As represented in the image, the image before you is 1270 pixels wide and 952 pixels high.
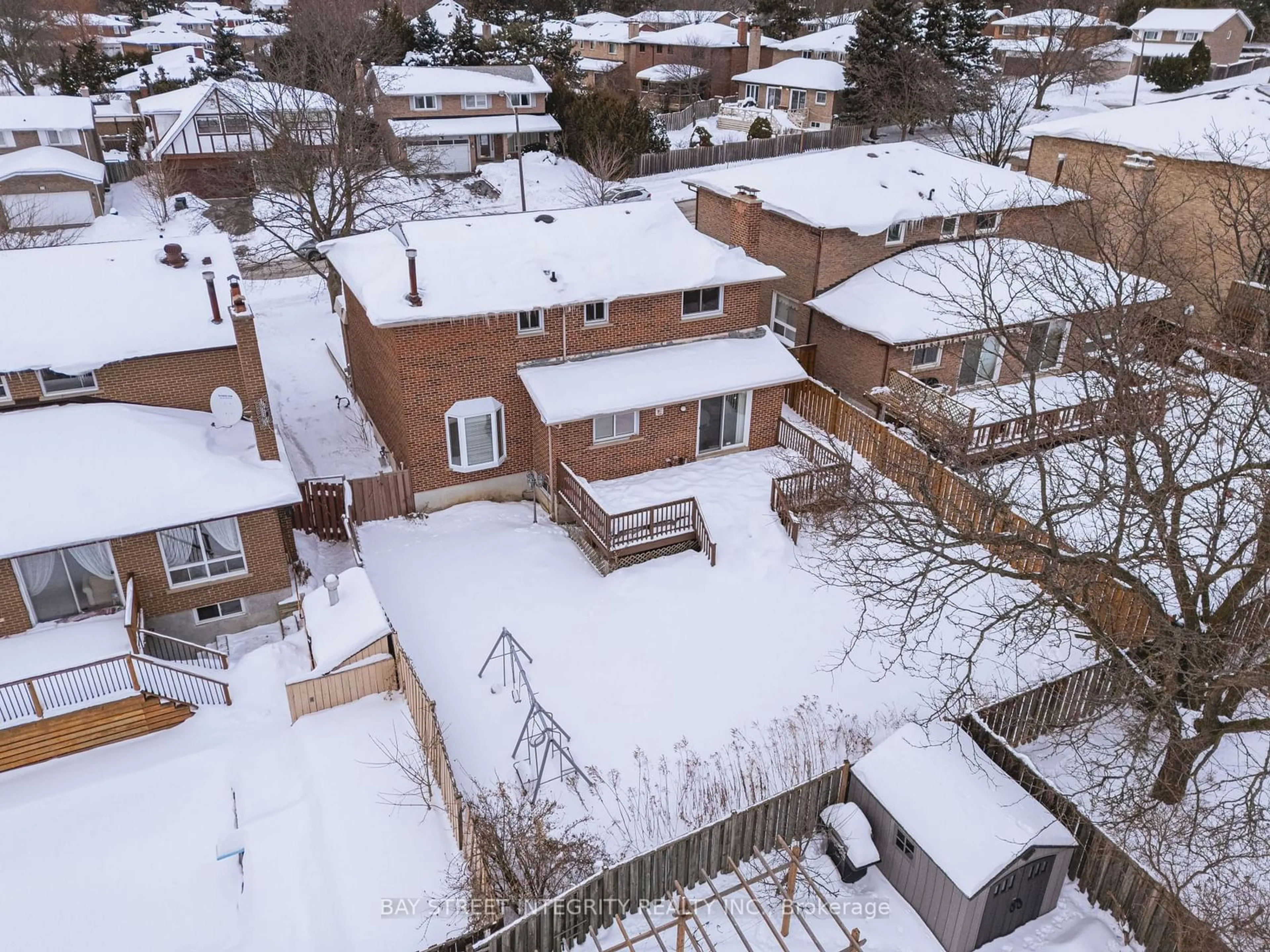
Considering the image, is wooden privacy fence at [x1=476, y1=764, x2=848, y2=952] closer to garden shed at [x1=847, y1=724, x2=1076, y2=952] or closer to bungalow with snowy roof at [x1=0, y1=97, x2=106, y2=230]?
garden shed at [x1=847, y1=724, x2=1076, y2=952]

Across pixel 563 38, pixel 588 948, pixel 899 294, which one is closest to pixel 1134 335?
pixel 899 294

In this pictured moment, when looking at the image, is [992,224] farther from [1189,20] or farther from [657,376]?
[1189,20]

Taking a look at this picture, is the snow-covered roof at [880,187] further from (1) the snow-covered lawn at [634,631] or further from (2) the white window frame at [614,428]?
(1) the snow-covered lawn at [634,631]

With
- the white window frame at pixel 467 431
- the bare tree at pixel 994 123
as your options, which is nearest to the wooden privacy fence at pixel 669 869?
the white window frame at pixel 467 431

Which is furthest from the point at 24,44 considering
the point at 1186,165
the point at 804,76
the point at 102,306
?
the point at 1186,165

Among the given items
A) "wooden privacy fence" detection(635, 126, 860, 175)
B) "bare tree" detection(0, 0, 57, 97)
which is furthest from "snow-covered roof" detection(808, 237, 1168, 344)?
"bare tree" detection(0, 0, 57, 97)

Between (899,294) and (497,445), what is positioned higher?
(899,294)

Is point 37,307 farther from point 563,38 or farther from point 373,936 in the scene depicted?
point 563,38

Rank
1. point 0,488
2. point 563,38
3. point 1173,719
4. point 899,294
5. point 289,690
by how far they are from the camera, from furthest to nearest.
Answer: point 563,38, point 899,294, point 0,488, point 289,690, point 1173,719
